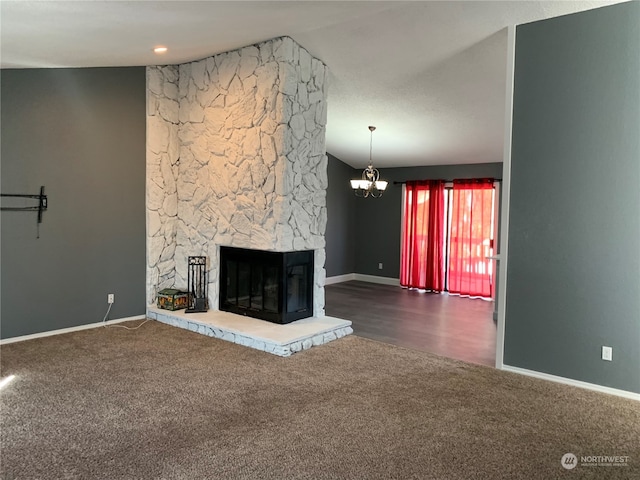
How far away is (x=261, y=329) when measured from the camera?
461 cm

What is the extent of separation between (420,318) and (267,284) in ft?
7.45

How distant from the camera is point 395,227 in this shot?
9016mm

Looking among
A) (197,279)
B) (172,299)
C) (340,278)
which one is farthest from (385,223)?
(172,299)

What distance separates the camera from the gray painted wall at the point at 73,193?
443 centimetres

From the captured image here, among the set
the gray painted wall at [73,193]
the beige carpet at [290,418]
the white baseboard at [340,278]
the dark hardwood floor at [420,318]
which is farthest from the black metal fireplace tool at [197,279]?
the white baseboard at [340,278]

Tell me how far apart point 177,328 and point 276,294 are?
1232 mm

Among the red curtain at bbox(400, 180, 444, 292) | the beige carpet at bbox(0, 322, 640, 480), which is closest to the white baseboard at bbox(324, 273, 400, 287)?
the red curtain at bbox(400, 180, 444, 292)

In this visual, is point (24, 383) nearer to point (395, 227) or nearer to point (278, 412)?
point (278, 412)

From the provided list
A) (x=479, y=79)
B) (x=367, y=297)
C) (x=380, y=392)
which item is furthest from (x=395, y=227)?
(x=380, y=392)

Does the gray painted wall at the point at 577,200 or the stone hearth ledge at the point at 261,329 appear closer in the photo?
the gray painted wall at the point at 577,200

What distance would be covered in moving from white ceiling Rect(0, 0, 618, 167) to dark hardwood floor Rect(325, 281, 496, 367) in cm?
261

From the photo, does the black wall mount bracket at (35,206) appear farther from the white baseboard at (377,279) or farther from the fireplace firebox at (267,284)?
the white baseboard at (377,279)

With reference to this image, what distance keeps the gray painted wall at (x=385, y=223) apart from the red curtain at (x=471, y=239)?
1.73ft

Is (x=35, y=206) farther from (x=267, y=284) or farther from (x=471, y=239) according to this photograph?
(x=471, y=239)
